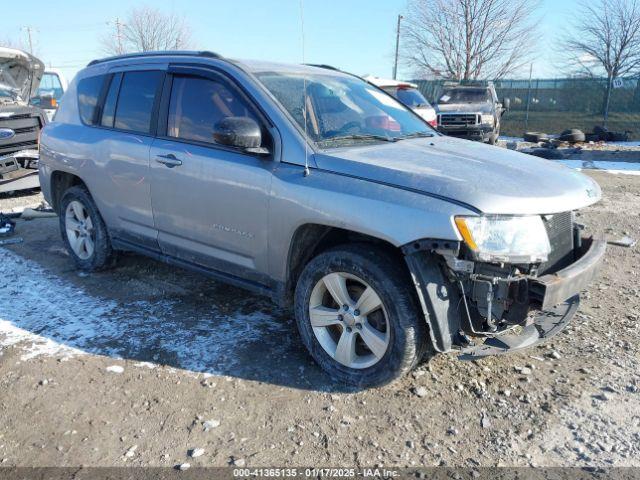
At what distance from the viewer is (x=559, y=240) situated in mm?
3145

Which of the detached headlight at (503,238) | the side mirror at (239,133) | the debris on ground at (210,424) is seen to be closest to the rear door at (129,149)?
the side mirror at (239,133)

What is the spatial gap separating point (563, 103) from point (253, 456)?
28.1 m

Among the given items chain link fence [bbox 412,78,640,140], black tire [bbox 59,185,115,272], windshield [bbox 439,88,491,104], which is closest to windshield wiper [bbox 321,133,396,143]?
black tire [bbox 59,185,115,272]

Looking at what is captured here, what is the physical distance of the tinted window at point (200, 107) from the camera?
367cm

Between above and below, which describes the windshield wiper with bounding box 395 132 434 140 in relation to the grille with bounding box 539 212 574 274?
above

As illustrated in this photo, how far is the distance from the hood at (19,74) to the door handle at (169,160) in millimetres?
6421

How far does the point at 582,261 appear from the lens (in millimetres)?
3102

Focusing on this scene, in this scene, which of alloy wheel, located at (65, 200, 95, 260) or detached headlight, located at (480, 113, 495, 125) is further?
detached headlight, located at (480, 113, 495, 125)

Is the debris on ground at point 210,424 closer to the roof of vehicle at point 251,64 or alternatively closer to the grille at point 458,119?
the roof of vehicle at point 251,64

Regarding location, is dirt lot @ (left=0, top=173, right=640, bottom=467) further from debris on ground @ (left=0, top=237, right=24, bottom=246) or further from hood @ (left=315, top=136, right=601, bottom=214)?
debris on ground @ (left=0, top=237, right=24, bottom=246)

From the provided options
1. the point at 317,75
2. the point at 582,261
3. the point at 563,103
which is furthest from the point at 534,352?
the point at 563,103

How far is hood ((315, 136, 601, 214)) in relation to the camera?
2.74m

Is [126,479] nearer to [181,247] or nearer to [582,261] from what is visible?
[181,247]

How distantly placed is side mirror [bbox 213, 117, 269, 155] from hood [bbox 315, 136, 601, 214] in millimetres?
413
